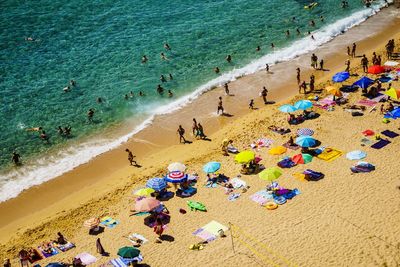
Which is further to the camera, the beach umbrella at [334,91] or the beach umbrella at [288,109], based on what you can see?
the beach umbrella at [334,91]

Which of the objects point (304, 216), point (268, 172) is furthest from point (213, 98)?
point (304, 216)

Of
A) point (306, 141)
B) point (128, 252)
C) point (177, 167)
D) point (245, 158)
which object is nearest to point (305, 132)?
point (306, 141)

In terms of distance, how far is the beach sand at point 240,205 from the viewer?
1923 cm

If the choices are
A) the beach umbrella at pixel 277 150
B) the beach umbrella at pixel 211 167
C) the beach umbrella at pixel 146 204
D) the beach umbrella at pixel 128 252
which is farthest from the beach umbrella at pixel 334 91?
the beach umbrella at pixel 128 252

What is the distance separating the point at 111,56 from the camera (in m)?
43.1

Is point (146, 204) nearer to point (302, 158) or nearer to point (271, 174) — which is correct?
point (271, 174)

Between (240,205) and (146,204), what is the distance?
467 cm

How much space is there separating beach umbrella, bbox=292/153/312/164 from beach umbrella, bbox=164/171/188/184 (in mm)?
5990

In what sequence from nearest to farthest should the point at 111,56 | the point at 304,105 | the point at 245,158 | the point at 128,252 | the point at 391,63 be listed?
the point at 128,252 → the point at 245,158 → the point at 304,105 → the point at 391,63 → the point at 111,56

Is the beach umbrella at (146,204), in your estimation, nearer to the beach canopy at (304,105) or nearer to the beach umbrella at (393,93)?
the beach canopy at (304,105)

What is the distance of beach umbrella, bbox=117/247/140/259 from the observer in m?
19.4

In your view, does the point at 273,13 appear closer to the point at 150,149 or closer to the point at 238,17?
the point at 238,17

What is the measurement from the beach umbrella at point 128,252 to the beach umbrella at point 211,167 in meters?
6.67

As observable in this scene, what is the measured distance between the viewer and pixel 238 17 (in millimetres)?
49375
